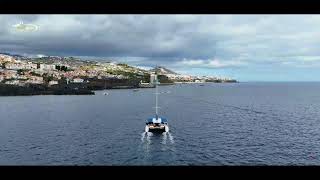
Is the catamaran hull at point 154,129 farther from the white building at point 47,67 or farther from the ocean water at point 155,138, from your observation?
the white building at point 47,67

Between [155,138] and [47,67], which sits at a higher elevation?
[47,67]

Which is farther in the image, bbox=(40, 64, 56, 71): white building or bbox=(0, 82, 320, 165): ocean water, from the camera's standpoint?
bbox=(40, 64, 56, 71): white building

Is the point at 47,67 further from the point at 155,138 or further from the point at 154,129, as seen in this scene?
the point at 155,138

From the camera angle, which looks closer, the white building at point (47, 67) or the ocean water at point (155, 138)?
the ocean water at point (155, 138)

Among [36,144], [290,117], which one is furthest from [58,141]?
[290,117]

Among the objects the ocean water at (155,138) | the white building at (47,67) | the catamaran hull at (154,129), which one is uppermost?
the white building at (47,67)

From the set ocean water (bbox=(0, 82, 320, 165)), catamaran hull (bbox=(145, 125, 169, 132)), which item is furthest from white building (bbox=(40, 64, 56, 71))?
catamaran hull (bbox=(145, 125, 169, 132))

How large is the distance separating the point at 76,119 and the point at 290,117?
50.4ft

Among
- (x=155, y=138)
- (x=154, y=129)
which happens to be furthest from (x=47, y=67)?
(x=155, y=138)

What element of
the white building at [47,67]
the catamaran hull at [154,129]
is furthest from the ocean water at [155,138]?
the white building at [47,67]

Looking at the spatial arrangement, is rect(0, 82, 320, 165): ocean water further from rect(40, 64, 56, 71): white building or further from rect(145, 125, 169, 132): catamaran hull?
rect(40, 64, 56, 71): white building
